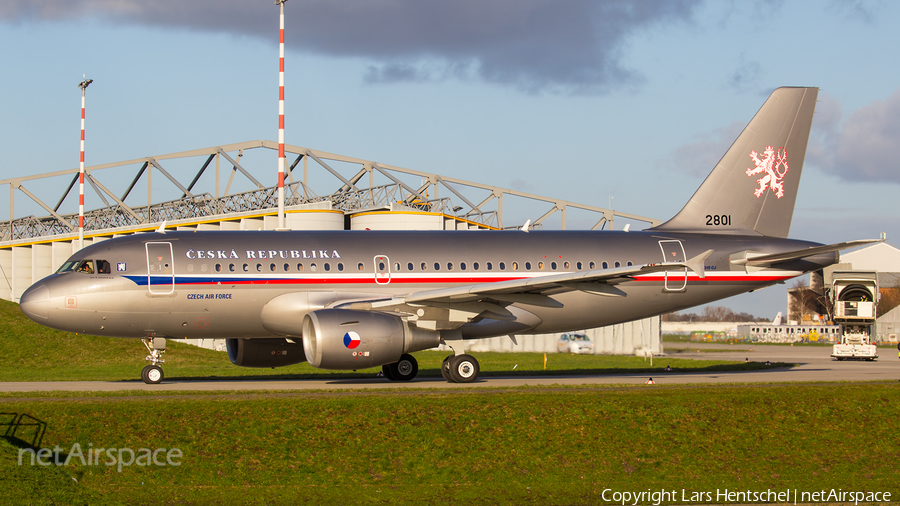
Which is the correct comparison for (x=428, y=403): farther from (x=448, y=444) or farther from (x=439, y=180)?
(x=439, y=180)

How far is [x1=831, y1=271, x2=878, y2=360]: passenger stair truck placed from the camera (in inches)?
1859

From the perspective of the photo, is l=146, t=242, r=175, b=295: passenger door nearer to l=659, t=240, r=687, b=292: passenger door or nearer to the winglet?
the winglet

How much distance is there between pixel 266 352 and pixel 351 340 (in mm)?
5389

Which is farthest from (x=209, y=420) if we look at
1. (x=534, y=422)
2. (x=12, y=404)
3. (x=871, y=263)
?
(x=871, y=263)

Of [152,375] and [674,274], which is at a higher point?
[674,274]

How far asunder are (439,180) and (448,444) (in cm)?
6913

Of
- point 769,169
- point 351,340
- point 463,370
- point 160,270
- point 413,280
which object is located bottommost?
point 463,370

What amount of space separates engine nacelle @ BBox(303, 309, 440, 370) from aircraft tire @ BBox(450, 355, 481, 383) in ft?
7.10

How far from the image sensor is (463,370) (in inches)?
926

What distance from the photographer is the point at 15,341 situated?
125ft

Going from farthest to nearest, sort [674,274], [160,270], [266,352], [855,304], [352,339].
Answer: [855,304], [674,274], [266,352], [160,270], [352,339]

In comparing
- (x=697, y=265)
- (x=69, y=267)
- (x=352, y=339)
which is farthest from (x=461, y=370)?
(x=69, y=267)

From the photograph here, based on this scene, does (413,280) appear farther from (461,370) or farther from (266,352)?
(266,352)

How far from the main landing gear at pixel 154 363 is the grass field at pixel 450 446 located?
4925 millimetres
